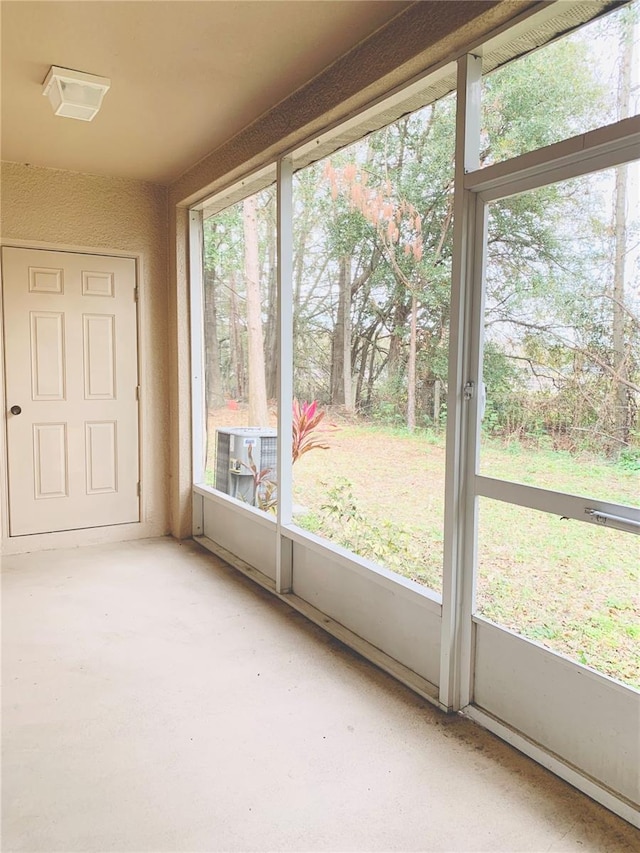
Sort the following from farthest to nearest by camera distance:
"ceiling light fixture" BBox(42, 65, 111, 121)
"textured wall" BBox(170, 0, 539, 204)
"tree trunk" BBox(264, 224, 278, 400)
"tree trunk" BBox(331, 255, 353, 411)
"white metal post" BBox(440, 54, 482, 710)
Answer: "tree trunk" BBox(264, 224, 278, 400) → "tree trunk" BBox(331, 255, 353, 411) → "ceiling light fixture" BBox(42, 65, 111, 121) → "white metal post" BBox(440, 54, 482, 710) → "textured wall" BBox(170, 0, 539, 204)

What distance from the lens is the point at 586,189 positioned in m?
1.79

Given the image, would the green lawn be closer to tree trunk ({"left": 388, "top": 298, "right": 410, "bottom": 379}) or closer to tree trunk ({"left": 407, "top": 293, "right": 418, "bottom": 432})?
tree trunk ({"left": 407, "top": 293, "right": 418, "bottom": 432})

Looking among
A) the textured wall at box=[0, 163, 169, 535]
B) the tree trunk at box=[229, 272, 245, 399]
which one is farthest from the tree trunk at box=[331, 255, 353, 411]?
the tree trunk at box=[229, 272, 245, 399]

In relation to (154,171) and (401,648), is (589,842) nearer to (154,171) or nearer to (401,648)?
(401,648)

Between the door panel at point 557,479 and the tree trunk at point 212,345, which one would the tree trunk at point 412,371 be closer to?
the door panel at point 557,479

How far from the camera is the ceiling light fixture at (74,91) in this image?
8.63 ft

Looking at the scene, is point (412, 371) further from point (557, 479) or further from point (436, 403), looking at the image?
point (557, 479)

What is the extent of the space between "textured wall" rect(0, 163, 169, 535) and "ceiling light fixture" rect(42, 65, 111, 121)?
4.16 feet

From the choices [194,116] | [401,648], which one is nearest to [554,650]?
[401,648]

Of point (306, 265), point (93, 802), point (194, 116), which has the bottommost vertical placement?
point (93, 802)

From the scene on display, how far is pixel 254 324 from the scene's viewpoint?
6051 mm

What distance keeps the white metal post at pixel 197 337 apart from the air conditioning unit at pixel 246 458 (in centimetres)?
30

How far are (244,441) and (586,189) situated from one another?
112 inches

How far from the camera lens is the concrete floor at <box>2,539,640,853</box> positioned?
1.64 metres
